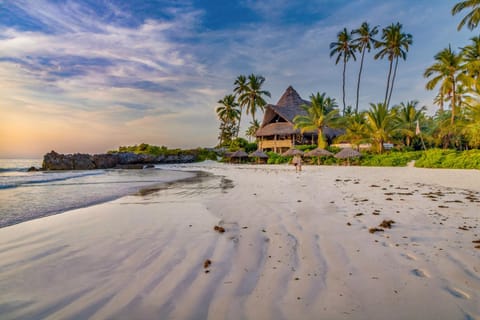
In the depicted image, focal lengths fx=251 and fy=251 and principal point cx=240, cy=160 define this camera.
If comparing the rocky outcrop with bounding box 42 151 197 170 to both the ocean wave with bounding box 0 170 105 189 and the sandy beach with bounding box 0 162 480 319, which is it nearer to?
the ocean wave with bounding box 0 170 105 189

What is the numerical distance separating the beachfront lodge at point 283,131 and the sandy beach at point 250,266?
30714 mm

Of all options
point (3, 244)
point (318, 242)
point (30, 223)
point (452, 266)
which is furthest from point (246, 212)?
point (30, 223)

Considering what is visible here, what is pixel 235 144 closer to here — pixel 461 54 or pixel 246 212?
pixel 461 54

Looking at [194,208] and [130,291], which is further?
[194,208]

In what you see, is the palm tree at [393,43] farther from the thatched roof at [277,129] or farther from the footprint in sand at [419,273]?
the footprint in sand at [419,273]

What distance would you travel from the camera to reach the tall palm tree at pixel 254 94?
1688 inches

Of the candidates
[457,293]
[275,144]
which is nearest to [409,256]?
[457,293]

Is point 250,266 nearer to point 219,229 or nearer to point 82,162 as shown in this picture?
point 219,229

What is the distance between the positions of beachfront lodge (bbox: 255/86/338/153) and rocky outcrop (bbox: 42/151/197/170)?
1510 centimetres

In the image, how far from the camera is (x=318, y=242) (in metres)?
3.19

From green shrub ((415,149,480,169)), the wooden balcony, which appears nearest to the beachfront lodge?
the wooden balcony

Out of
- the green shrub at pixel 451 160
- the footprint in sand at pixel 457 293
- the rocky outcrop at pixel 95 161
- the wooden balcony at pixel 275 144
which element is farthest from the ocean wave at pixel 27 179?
the wooden balcony at pixel 275 144

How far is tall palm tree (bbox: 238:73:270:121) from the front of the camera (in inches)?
1688

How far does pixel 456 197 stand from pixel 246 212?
5217 millimetres
